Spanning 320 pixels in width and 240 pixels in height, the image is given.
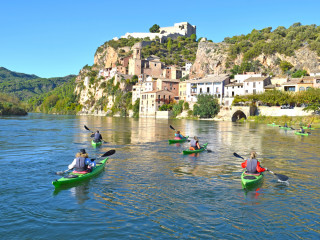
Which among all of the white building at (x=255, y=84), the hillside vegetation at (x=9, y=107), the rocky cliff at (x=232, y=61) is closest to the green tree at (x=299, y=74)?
the rocky cliff at (x=232, y=61)

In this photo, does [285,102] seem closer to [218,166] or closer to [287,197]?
[218,166]

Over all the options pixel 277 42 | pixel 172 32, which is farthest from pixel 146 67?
pixel 277 42

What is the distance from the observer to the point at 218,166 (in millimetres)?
17391

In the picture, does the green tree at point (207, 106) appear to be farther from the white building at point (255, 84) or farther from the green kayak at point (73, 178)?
the green kayak at point (73, 178)

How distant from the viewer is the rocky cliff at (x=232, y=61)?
3489 inches

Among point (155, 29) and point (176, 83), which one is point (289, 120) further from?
point (155, 29)

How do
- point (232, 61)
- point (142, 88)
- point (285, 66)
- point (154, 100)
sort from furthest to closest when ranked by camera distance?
point (142, 88) → point (232, 61) → point (154, 100) → point (285, 66)

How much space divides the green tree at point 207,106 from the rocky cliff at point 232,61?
1008 inches

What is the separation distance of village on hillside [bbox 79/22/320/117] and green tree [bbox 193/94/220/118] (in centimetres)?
283

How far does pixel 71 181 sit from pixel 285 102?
63327 millimetres

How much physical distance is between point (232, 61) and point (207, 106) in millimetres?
33357

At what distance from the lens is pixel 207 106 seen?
265 ft

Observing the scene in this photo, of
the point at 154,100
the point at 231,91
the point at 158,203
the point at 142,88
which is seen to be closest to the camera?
the point at 158,203

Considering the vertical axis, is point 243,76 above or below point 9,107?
above
